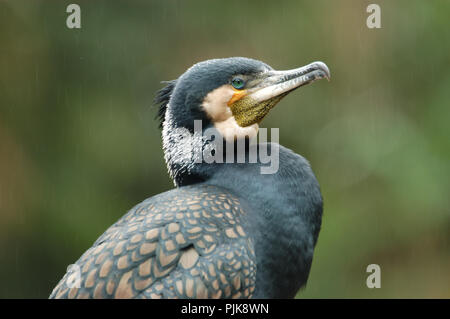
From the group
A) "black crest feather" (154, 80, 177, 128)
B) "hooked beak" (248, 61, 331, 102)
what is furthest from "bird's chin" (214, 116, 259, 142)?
"black crest feather" (154, 80, 177, 128)

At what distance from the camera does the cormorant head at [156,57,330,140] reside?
3.84 meters

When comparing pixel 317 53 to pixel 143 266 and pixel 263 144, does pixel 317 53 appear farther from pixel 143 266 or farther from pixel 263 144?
pixel 143 266

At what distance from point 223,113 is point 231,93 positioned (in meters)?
0.12

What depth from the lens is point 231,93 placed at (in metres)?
3.89

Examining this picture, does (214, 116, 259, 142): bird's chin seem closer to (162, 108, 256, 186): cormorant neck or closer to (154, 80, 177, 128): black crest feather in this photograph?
(162, 108, 256, 186): cormorant neck

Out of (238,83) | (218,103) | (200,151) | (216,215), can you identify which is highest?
(238,83)

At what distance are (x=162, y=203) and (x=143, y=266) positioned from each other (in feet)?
1.48

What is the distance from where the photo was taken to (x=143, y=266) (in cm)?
326

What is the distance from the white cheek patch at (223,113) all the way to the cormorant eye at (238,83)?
0.03 metres

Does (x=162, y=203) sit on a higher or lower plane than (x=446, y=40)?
lower

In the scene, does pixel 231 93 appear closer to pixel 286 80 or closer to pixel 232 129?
pixel 232 129

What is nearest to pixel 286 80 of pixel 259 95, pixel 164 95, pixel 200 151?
pixel 259 95

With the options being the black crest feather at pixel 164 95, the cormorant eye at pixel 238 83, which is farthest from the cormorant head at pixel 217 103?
the black crest feather at pixel 164 95
